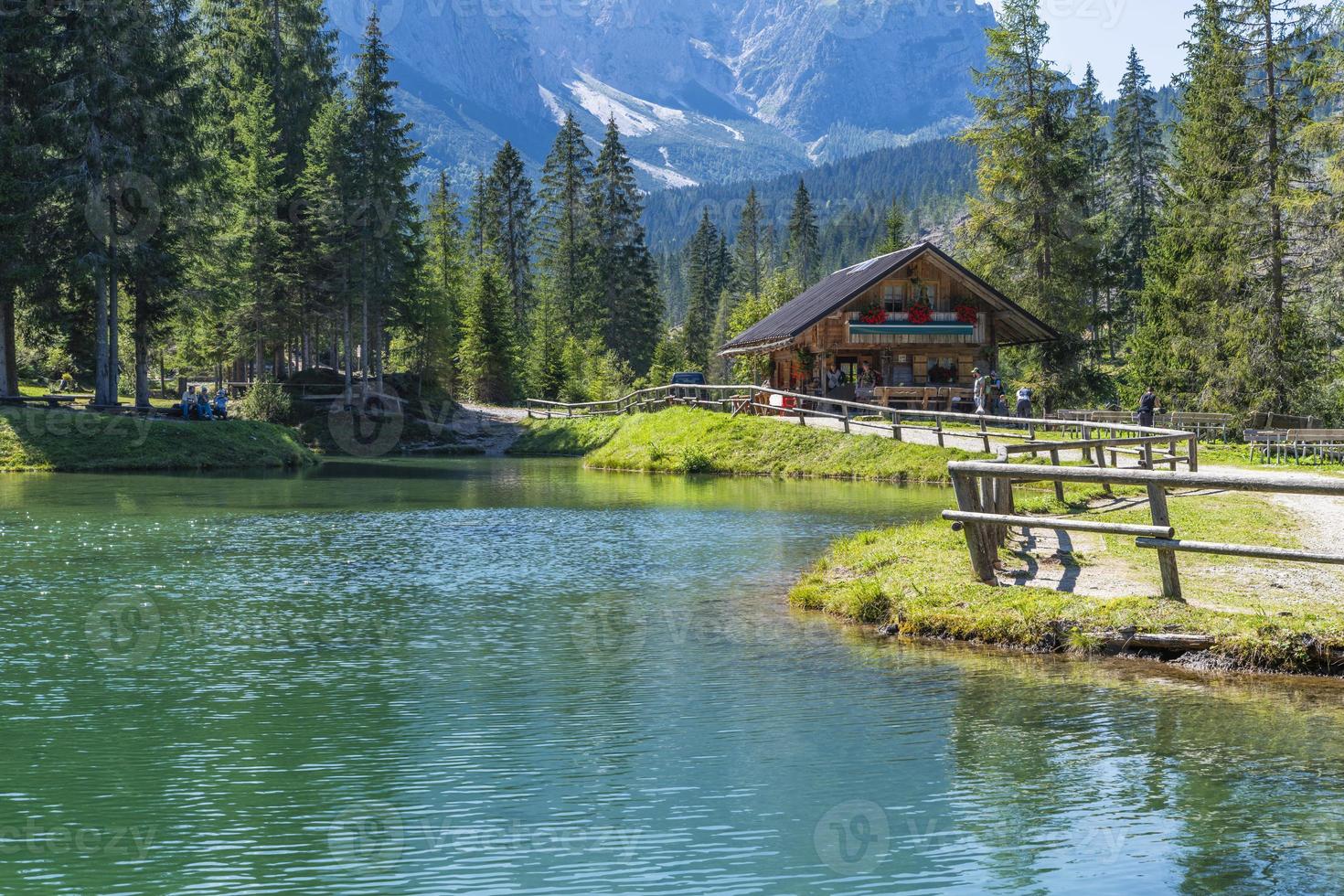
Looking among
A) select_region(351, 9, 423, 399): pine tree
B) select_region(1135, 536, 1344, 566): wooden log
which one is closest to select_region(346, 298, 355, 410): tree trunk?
select_region(351, 9, 423, 399): pine tree

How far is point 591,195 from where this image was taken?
3814 inches

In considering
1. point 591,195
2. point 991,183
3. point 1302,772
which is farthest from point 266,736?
point 591,195

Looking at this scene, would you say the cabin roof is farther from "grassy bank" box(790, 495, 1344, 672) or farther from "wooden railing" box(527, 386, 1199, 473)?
"grassy bank" box(790, 495, 1344, 672)

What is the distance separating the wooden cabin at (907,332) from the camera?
4734 cm

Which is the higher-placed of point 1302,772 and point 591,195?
point 591,195

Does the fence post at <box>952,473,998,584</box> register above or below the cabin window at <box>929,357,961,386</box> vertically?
below

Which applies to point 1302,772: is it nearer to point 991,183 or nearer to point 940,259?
point 940,259

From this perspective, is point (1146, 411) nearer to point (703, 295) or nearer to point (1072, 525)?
point (1072, 525)

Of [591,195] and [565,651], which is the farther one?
[591,195]

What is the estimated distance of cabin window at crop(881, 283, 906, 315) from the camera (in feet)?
161

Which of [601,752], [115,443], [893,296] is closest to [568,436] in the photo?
[893,296]

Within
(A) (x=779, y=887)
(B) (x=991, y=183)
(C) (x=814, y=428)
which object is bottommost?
(A) (x=779, y=887)

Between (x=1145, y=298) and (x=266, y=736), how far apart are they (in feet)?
161

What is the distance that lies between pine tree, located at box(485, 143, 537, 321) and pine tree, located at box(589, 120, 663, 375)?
408 inches
